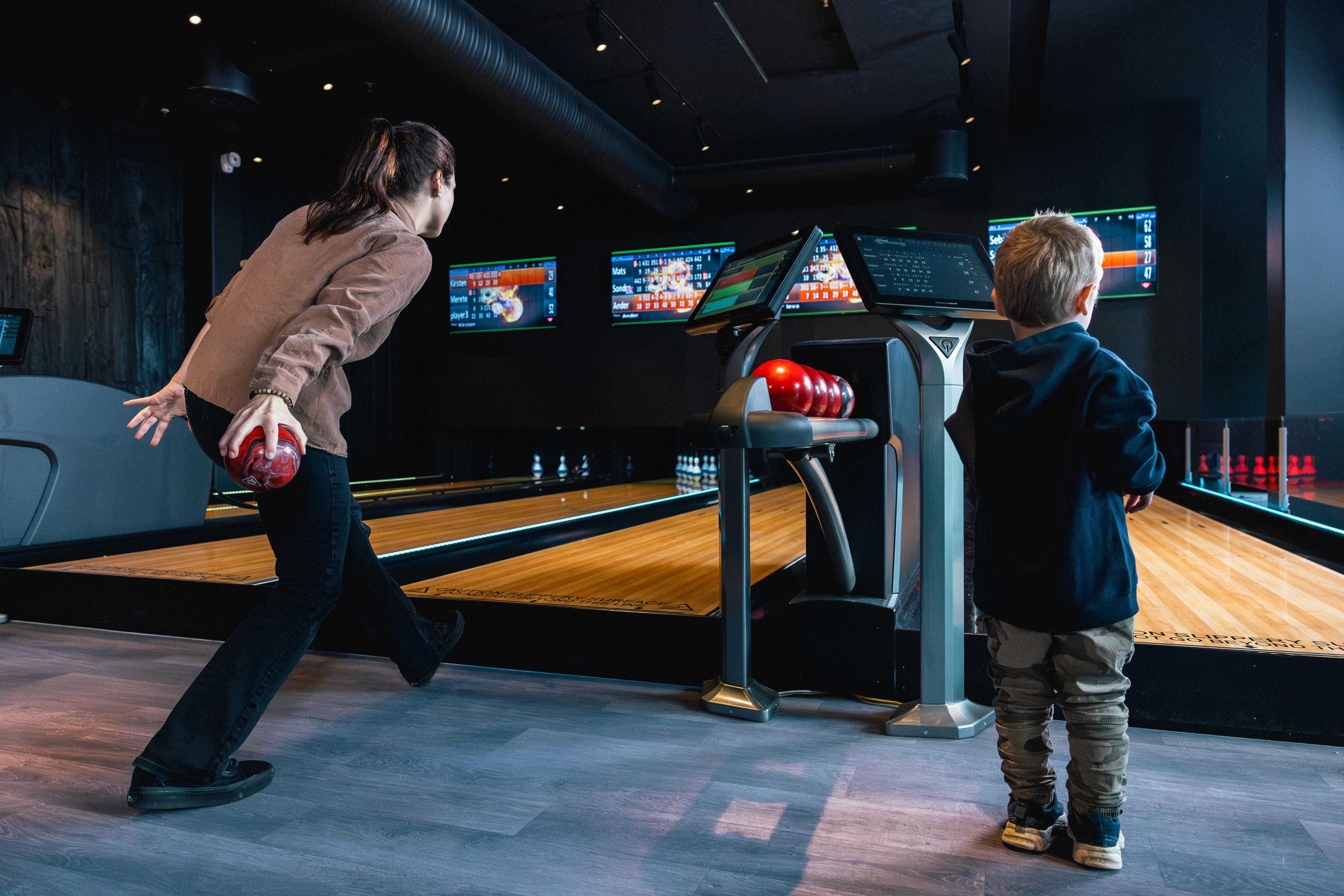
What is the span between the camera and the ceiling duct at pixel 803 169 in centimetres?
666

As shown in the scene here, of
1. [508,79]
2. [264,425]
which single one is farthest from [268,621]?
[508,79]

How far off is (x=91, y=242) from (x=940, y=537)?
6420 millimetres

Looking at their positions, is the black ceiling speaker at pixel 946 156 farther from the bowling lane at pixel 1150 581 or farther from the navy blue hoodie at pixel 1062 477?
the navy blue hoodie at pixel 1062 477

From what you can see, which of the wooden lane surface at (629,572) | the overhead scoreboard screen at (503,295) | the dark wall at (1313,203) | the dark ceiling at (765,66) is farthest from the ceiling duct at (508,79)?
the dark wall at (1313,203)

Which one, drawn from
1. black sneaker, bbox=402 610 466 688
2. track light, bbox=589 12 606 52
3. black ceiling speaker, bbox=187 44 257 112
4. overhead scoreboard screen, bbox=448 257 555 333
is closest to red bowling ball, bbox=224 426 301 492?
black sneaker, bbox=402 610 466 688

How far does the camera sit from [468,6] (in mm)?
4551

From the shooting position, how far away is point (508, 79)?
16.2 feet

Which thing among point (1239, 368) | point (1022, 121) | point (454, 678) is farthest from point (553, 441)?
point (454, 678)

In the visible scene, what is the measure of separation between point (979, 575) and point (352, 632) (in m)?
1.83

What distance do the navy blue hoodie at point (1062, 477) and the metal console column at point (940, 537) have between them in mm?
442

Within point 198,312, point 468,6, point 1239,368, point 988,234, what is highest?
point 468,6

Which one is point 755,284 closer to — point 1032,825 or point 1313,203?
point 1032,825

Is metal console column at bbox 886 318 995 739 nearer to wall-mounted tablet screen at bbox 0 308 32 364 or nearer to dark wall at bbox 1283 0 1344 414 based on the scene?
wall-mounted tablet screen at bbox 0 308 32 364

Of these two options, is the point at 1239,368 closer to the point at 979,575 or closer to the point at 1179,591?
the point at 1179,591
